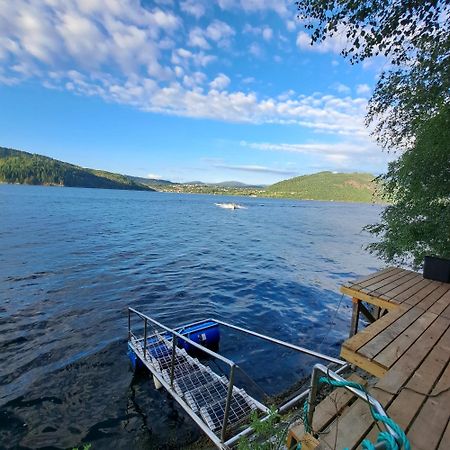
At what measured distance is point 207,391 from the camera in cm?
626

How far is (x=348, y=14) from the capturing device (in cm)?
647

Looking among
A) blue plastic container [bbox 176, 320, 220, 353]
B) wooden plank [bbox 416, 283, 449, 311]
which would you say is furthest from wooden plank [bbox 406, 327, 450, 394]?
blue plastic container [bbox 176, 320, 220, 353]

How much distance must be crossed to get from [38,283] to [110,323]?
6771mm

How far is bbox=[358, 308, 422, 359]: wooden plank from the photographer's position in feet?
13.0

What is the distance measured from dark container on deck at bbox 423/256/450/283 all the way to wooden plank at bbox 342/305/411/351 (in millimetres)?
2815

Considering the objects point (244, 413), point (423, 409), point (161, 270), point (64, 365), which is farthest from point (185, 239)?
point (423, 409)

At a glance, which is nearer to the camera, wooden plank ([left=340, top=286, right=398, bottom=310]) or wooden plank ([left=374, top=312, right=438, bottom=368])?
wooden plank ([left=374, top=312, right=438, bottom=368])

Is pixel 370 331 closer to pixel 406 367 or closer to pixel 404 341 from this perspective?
pixel 404 341

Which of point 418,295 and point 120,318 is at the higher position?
point 418,295

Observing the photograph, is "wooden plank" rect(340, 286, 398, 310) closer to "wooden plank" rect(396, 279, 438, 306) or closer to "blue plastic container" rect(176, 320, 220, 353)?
"wooden plank" rect(396, 279, 438, 306)

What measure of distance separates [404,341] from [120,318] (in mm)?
10466

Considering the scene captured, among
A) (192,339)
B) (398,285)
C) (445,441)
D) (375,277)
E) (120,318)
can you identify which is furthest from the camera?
(120,318)

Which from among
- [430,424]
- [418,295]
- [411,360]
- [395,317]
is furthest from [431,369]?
[418,295]

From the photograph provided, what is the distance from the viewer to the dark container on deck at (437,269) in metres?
7.34
